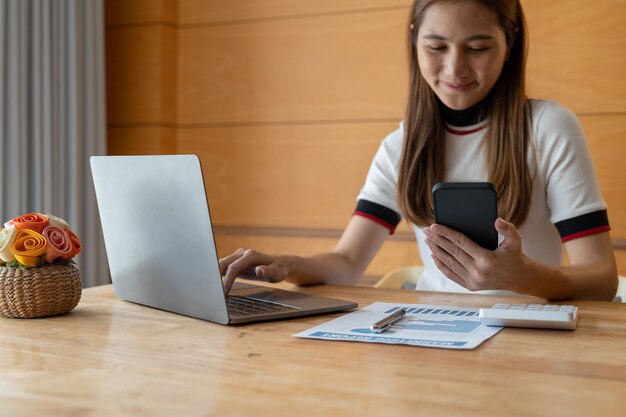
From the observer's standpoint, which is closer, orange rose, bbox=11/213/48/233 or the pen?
the pen

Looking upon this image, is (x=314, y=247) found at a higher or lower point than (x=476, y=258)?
lower

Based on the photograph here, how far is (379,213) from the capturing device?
2146 mm

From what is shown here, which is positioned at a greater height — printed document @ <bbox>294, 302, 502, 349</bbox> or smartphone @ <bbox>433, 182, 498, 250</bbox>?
smartphone @ <bbox>433, 182, 498, 250</bbox>

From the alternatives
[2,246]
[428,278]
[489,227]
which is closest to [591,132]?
[428,278]

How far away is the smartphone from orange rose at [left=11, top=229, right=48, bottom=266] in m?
0.68

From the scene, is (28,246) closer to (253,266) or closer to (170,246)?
(170,246)

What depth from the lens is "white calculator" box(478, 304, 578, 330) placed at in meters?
1.23

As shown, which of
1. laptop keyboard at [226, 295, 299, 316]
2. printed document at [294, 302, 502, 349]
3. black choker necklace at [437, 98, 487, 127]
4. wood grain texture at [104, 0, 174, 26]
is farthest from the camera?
wood grain texture at [104, 0, 174, 26]

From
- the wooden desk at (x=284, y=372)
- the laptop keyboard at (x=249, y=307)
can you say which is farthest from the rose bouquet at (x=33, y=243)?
the laptop keyboard at (x=249, y=307)

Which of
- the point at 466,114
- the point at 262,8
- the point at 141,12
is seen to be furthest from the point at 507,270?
the point at 141,12

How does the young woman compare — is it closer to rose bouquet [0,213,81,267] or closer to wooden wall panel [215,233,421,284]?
rose bouquet [0,213,81,267]

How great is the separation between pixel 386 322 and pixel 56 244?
23.1 inches

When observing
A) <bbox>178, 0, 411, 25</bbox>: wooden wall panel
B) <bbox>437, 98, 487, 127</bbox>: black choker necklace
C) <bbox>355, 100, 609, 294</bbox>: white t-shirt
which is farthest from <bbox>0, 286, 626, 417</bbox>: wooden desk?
<bbox>178, 0, 411, 25</bbox>: wooden wall panel

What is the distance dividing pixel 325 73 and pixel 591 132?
1099 millimetres
